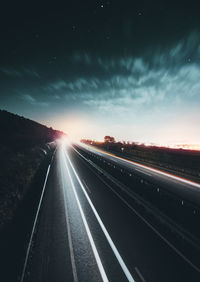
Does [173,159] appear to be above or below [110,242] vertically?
above

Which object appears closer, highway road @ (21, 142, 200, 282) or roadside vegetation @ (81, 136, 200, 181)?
highway road @ (21, 142, 200, 282)

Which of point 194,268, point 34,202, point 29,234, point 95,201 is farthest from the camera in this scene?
point 95,201

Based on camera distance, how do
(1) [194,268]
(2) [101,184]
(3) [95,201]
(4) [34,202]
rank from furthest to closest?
(2) [101,184]
(3) [95,201]
(4) [34,202]
(1) [194,268]

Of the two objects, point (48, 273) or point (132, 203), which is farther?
point (132, 203)

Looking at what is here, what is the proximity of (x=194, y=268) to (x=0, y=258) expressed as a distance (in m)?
7.34

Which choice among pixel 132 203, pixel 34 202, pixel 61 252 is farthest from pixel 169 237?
pixel 34 202

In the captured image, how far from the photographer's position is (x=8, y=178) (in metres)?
12.4

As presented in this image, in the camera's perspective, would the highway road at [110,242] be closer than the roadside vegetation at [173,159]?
Yes

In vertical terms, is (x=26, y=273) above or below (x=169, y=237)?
below

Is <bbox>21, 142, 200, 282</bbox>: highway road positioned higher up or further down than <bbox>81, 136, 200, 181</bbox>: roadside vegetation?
further down

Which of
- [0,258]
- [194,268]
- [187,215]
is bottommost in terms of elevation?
[0,258]

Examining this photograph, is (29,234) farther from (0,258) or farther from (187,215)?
(187,215)

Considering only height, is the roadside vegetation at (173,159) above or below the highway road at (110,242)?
above

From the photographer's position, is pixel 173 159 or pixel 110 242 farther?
pixel 173 159
